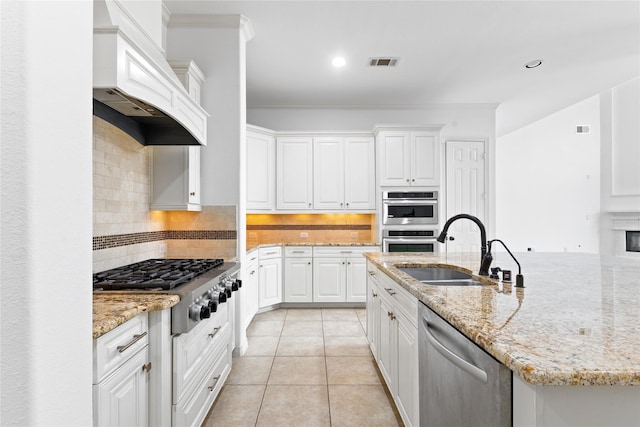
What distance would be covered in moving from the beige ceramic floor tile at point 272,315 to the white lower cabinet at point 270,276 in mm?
121

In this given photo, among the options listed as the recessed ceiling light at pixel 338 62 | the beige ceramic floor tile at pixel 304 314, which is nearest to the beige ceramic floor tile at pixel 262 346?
the beige ceramic floor tile at pixel 304 314

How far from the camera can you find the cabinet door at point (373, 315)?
2586mm

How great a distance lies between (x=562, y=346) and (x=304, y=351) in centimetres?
261

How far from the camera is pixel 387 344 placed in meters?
2.25

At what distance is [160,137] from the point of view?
2.55m

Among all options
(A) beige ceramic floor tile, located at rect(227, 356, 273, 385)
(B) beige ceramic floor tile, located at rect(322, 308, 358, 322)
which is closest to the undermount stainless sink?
(A) beige ceramic floor tile, located at rect(227, 356, 273, 385)

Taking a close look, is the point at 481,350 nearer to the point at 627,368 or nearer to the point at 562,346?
the point at 562,346

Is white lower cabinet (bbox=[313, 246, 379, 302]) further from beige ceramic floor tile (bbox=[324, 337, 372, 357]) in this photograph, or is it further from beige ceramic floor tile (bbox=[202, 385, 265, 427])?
beige ceramic floor tile (bbox=[202, 385, 265, 427])

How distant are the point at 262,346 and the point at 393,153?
3004mm

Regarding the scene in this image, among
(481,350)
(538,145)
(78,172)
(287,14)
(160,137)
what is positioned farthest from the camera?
(538,145)

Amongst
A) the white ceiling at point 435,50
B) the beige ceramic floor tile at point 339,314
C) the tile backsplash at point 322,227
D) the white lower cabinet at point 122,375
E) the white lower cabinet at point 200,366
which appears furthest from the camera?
the tile backsplash at point 322,227

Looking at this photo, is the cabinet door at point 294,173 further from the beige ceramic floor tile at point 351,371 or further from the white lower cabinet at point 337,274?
the beige ceramic floor tile at point 351,371

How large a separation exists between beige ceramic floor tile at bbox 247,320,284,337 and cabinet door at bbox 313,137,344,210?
1.69 meters

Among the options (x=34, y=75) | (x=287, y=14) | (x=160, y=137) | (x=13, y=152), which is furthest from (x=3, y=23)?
(x=287, y=14)
